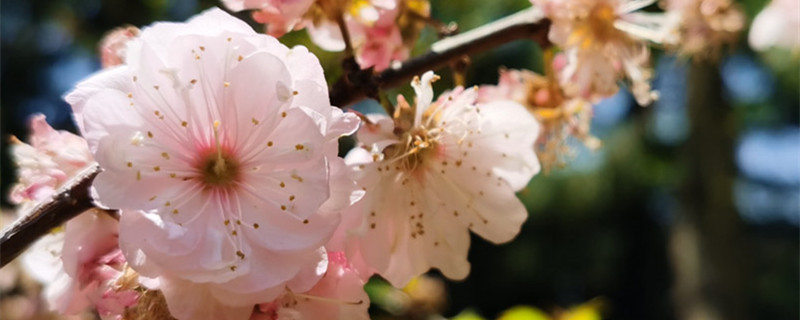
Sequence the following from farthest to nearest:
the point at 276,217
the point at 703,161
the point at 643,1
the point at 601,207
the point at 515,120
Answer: the point at 601,207 < the point at 703,161 < the point at 643,1 < the point at 515,120 < the point at 276,217

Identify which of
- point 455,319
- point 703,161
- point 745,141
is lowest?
point 745,141

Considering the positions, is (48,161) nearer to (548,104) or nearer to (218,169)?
(218,169)

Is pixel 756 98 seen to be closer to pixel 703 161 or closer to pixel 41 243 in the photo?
pixel 703 161

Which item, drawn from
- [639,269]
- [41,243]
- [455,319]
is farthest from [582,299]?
[41,243]

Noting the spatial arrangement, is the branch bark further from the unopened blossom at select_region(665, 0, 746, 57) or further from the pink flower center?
the unopened blossom at select_region(665, 0, 746, 57)

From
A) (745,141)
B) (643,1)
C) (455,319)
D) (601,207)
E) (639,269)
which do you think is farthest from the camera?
(639,269)

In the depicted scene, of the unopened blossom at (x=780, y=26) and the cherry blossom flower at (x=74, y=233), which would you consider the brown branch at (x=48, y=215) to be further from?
the unopened blossom at (x=780, y=26)
